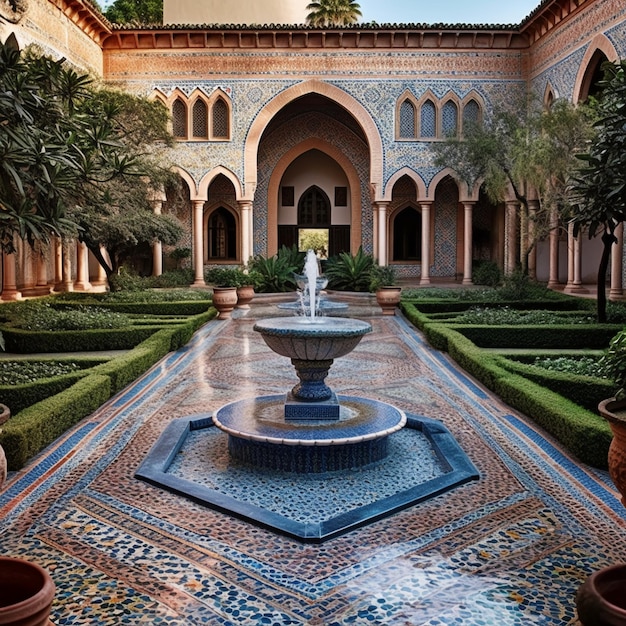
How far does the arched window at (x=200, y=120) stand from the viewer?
21953mm

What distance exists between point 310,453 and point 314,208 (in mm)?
21567

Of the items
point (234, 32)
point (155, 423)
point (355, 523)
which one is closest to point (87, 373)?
point (155, 423)

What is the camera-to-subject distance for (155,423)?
664 centimetres

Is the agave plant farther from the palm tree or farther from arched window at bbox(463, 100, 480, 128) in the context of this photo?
the palm tree

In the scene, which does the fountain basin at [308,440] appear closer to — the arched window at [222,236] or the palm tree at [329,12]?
the arched window at [222,236]

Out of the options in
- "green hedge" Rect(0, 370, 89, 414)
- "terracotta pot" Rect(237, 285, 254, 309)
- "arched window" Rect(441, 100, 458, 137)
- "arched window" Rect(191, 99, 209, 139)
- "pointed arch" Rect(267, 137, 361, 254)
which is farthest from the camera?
"pointed arch" Rect(267, 137, 361, 254)

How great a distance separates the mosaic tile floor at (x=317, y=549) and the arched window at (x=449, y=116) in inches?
668

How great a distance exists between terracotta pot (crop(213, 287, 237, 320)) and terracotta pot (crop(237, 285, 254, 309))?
1.88 metres

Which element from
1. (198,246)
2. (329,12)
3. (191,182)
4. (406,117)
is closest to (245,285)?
(198,246)

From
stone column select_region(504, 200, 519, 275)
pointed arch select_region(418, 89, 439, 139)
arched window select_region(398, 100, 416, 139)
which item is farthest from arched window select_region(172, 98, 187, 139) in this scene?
stone column select_region(504, 200, 519, 275)

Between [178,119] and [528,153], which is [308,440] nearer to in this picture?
[528,153]

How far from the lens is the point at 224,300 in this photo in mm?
15203

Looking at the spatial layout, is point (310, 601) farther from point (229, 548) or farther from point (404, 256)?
point (404, 256)

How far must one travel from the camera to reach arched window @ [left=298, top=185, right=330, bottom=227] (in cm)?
2631
